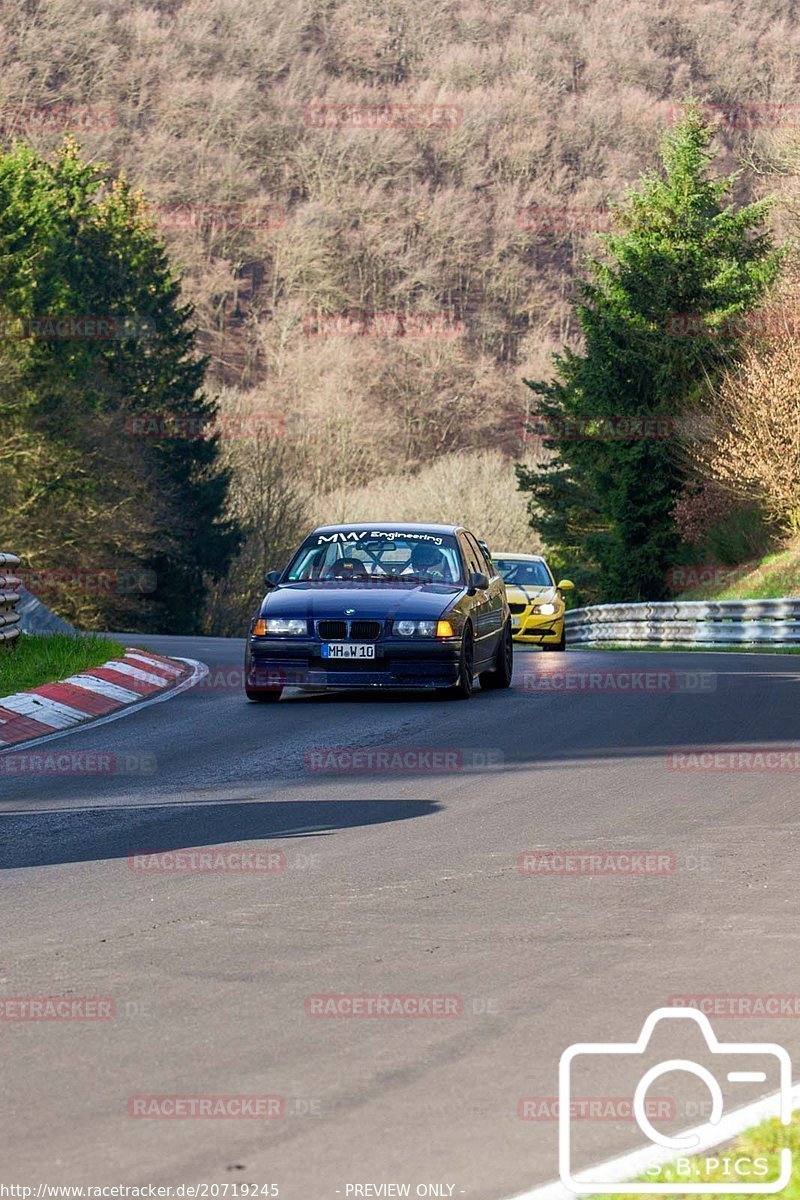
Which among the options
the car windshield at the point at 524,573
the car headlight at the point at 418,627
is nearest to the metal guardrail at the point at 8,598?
the car headlight at the point at 418,627

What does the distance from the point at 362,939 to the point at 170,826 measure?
2985mm

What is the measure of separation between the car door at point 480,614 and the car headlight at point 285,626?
5.50 feet

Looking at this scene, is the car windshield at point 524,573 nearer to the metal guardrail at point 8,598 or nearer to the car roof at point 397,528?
the metal guardrail at point 8,598

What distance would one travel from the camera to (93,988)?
6066 millimetres

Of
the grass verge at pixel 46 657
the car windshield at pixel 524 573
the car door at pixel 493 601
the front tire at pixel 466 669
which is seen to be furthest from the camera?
the car windshield at pixel 524 573

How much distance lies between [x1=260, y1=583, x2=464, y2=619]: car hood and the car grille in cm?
6

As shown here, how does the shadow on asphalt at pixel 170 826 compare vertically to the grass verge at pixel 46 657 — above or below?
below

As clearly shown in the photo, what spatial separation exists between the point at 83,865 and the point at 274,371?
10387 cm

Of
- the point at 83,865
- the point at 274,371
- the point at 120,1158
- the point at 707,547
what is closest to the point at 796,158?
the point at 707,547

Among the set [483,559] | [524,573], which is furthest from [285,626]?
[524,573]

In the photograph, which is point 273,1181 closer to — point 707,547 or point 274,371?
point 707,547

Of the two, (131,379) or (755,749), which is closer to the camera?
(755,749)

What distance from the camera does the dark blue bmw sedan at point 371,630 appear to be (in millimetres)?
16109

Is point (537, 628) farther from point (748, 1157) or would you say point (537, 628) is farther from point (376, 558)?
point (748, 1157)
